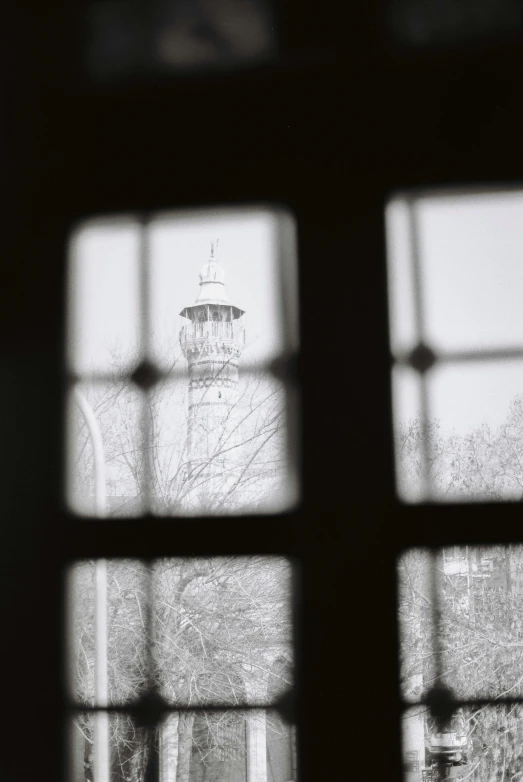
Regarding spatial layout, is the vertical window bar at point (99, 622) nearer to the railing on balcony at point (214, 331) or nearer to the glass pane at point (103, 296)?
the glass pane at point (103, 296)

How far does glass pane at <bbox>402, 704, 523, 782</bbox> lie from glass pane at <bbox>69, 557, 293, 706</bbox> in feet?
0.76

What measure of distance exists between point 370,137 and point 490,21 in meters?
0.30

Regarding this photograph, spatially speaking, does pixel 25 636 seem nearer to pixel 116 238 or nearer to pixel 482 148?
pixel 116 238

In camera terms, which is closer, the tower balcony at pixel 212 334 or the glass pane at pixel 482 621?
the glass pane at pixel 482 621

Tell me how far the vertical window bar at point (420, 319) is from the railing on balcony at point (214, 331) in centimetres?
33

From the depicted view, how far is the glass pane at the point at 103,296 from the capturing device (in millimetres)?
1624

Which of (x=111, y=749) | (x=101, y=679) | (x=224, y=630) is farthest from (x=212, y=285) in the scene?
(x=111, y=749)

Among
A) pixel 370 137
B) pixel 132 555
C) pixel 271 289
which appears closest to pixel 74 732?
pixel 132 555

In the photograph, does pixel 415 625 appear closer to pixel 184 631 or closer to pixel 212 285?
pixel 184 631

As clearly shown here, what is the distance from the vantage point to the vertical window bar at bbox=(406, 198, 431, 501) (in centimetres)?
151

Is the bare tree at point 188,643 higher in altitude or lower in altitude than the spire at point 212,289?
lower

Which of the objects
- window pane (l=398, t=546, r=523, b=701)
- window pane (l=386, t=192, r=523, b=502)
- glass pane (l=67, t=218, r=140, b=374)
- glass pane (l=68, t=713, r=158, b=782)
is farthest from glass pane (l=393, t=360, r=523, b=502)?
glass pane (l=68, t=713, r=158, b=782)

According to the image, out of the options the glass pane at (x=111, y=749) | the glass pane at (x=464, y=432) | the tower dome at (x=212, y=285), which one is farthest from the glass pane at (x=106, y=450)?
the glass pane at (x=464, y=432)

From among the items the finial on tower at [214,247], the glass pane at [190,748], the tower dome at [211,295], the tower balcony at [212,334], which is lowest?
the glass pane at [190,748]
